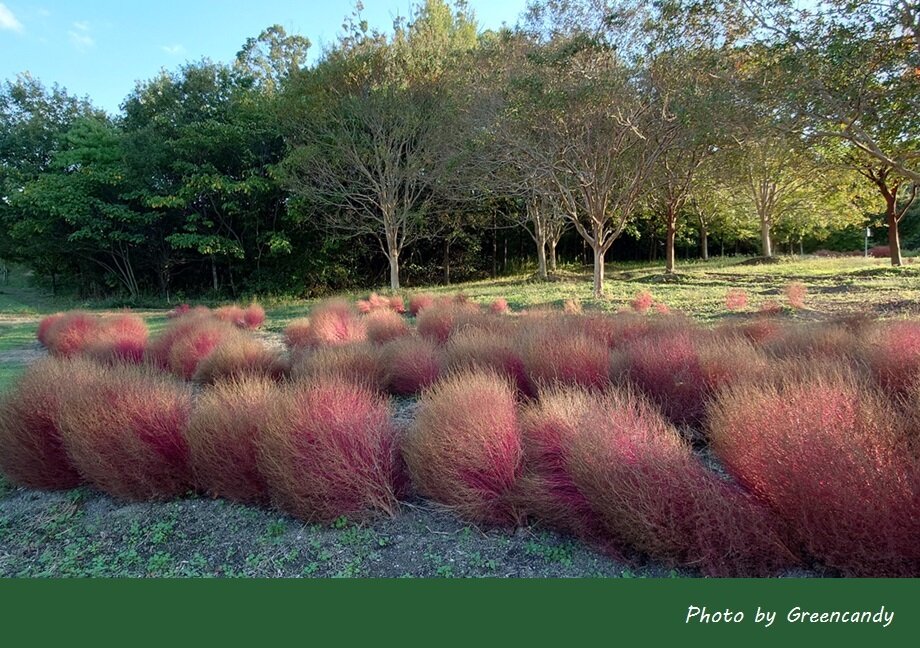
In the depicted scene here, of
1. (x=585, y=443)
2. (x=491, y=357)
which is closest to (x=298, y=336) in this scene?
(x=491, y=357)

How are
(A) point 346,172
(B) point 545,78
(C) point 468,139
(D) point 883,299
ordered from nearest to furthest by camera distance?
1. (D) point 883,299
2. (B) point 545,78
3. (C) point 468,139
4. (A) point 346,172

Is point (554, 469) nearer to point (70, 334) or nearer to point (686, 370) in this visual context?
point (686, 370)

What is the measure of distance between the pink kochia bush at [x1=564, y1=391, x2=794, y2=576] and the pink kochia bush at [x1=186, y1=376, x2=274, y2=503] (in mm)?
2089

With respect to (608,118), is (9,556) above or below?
below

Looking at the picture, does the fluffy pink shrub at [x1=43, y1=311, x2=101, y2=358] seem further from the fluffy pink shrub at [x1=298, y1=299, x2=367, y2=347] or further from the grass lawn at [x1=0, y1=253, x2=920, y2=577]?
the grass lawn at [x1=0, y1=253, x2=920, y2=577]

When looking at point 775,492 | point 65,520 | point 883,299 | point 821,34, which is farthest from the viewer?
point 883,299

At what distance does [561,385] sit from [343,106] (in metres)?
16.7

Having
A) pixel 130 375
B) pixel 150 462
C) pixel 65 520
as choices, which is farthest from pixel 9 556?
pixel 130 375

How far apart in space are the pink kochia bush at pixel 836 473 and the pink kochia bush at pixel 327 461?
2.11 m

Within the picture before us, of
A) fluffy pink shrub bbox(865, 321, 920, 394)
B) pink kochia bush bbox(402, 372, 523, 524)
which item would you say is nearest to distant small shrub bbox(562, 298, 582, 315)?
fluffy pink shrub bbox(865, 321, 920, 394)

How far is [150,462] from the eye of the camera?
3467 millimetres

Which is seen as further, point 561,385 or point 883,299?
point 883,299

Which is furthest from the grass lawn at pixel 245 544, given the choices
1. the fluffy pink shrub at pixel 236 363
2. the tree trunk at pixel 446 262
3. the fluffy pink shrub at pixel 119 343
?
the tree trunk at pixel 446 262

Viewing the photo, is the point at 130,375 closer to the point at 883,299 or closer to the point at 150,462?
the point at 150,462
